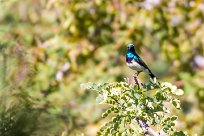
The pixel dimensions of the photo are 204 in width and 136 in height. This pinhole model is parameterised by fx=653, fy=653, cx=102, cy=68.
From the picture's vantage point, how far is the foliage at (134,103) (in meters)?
2.08

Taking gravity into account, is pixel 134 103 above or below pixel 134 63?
below

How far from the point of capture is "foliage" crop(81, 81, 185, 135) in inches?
82.0

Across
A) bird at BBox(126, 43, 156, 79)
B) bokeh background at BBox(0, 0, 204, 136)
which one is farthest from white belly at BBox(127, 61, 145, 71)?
bokeh background at BBox(0, 0, 204, 136)

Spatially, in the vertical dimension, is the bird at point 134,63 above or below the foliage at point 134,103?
above

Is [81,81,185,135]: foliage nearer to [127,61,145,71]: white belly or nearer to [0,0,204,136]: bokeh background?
[127,61,145,71]: white belly

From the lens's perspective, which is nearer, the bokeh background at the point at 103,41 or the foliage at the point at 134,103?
the foliage at the point at 134,103

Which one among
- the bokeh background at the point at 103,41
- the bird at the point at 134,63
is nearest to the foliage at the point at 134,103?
the bird at the point at 134,63

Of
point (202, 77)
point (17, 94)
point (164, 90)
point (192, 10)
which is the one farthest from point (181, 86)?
point (164, 90)

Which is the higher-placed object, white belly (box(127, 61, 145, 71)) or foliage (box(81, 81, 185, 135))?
white belly (box(127, 61, 145, 71))

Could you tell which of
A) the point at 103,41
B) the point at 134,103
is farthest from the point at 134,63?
the point at 103,41

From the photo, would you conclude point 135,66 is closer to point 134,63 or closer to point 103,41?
point 134,63

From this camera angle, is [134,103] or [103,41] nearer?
[134,103]

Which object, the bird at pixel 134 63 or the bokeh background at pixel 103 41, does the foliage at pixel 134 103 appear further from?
the bokeh background at pixel 103 41

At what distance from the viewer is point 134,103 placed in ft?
6.84
